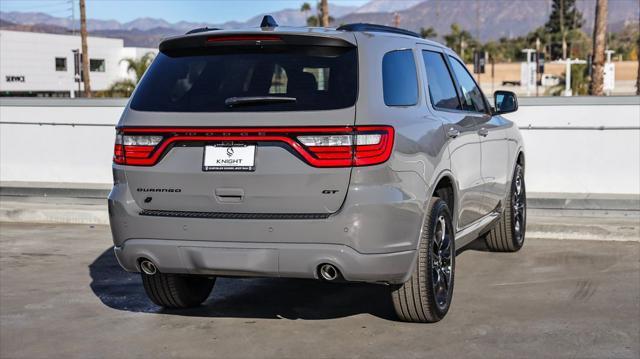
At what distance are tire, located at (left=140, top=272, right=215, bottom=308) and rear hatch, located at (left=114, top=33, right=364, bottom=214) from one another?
0.94 m

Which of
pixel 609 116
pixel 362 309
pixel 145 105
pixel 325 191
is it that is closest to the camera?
pixel 325 191

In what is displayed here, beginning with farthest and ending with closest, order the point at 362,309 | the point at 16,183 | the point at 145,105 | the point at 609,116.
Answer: the point at 16,183 < the point at 609,116 < the point at 362,309 < the point at 145,105

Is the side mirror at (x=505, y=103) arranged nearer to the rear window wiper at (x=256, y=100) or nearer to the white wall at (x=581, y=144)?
the rear window wiper at (x=256, y=100)

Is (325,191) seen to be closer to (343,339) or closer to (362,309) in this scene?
(343,339)

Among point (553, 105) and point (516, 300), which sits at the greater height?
point (553, 105)

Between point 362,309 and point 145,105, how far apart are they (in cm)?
212

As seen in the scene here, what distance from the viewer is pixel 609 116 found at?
38.8 feet

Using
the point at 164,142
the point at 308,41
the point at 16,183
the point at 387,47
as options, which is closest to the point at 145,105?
the point at 164,142

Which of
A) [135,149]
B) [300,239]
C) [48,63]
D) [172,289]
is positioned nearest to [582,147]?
[172,289]

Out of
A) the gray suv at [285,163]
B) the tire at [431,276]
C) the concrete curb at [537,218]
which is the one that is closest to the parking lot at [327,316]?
the tire at [431,276]

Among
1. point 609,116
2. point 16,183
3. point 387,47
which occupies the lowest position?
point 16,183

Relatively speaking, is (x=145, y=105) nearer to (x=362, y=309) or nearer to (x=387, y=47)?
(x=387, y=47)

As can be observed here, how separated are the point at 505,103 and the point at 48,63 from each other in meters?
86.8

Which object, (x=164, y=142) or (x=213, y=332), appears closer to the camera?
(x=164, y=142)
